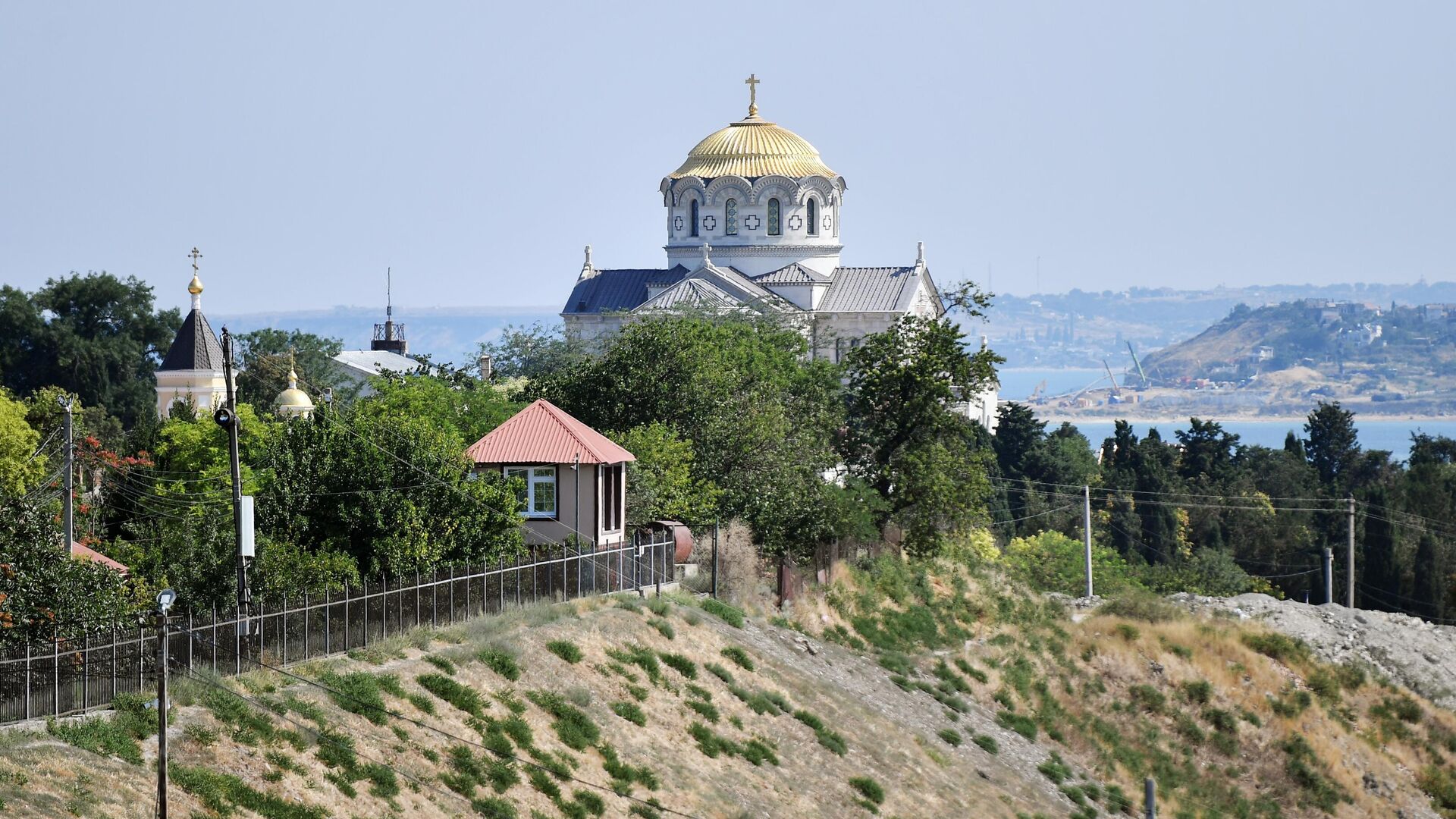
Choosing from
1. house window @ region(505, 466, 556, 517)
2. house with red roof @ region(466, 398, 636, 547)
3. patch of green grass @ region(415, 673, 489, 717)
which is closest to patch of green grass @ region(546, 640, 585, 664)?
patch of green grass @ region(415, 673, 489, 717)

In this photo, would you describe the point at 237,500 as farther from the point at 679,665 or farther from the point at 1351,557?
the point at 1351,557

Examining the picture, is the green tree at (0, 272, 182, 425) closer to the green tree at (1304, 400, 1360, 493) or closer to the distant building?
the distant building

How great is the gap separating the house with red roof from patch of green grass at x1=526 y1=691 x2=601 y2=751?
8.61 meters

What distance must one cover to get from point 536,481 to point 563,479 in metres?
0.53

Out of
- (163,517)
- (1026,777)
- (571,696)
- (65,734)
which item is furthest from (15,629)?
(1026,777)

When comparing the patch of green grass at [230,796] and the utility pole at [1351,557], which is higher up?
the patch of green grass at [230,796]

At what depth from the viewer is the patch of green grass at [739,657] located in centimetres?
3312

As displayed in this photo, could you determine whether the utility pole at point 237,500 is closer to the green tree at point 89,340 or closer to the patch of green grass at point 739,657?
the patch of green grass at point 739,657

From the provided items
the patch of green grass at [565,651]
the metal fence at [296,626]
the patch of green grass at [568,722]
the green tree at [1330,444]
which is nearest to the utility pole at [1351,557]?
the green tree at [1330,444]

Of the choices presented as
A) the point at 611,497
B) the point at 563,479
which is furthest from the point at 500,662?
the point at 611,497

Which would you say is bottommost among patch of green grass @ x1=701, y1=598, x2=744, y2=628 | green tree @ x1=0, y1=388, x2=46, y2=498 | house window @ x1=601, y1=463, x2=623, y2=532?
patch of green grass @ x1=701, y1=598, x2=744, y2=628

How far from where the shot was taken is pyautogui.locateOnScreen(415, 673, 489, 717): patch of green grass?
25.8m

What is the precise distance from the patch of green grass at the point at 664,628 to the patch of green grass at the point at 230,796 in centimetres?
1134

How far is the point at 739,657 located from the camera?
33.3 meters
